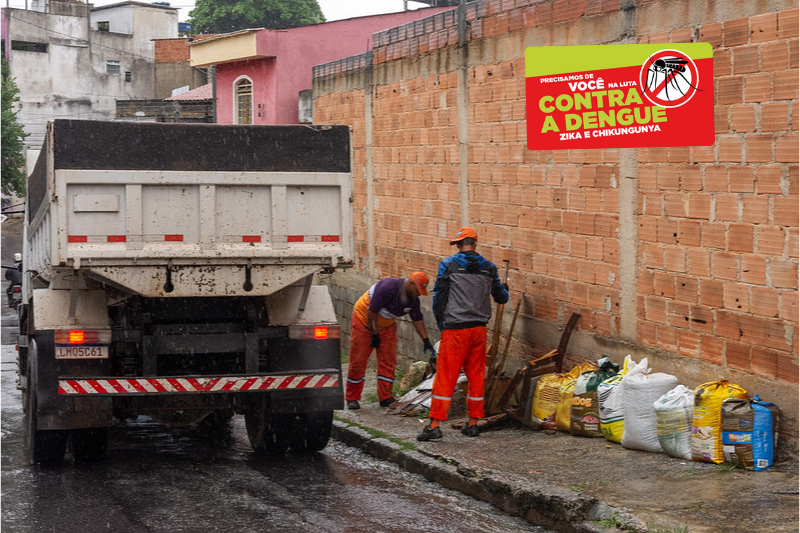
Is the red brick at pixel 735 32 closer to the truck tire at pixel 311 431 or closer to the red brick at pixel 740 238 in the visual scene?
the red brick at pixel 740 238

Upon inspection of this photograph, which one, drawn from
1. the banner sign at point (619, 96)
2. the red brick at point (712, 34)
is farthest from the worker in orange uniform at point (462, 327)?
the red brick at point (712, 34)

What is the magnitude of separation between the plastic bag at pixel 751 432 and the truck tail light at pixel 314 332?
122 inches

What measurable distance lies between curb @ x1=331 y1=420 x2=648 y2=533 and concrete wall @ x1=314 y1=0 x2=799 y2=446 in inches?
61.9

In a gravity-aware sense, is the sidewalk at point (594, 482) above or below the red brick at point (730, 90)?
below

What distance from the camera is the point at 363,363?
10789 millimetres

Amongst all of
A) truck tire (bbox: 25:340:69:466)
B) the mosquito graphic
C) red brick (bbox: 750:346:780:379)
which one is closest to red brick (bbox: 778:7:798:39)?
the mosquito graphic

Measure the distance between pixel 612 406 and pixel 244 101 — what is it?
20.7 metres

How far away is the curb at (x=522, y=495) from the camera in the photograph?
640 cm

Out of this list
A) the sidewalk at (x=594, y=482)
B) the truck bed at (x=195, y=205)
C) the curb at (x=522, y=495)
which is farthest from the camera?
the truck bed at (x=195, y=205)

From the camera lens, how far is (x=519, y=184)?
33.3 feet

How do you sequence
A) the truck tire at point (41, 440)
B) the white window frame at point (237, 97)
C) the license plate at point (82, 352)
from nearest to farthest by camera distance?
the license plate at point (82, 352)
the truck tire at point (41, 440)
the white window frame at point (237, 97)

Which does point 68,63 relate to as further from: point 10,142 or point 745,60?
point 745,60

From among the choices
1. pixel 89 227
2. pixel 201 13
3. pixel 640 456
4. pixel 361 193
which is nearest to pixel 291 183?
pixel 89 227

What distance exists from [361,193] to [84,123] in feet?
22.0
